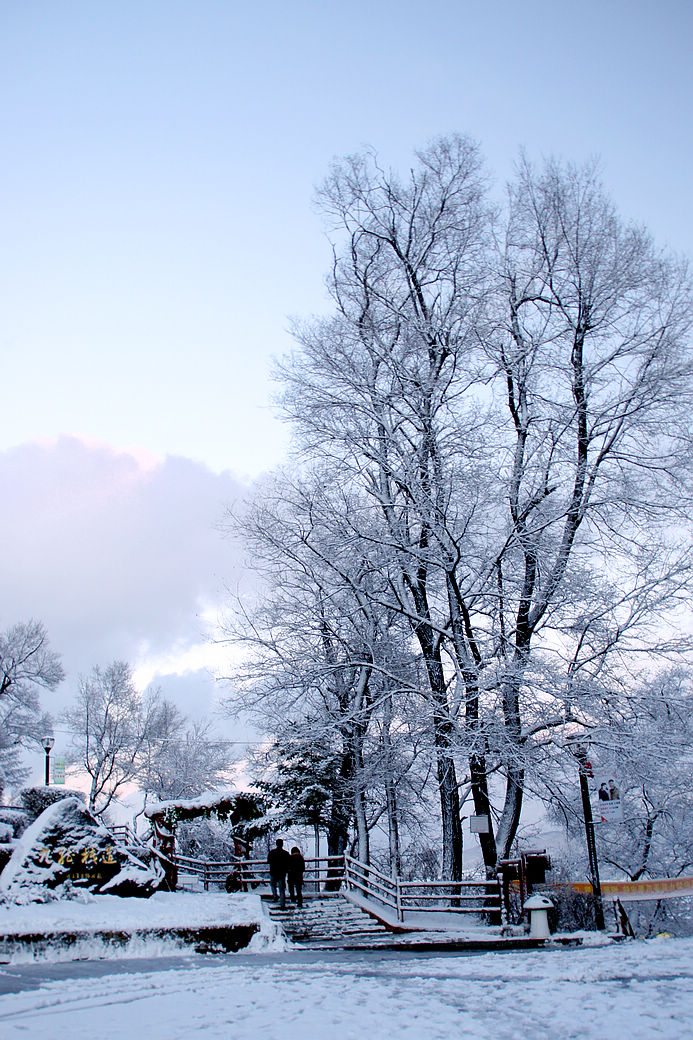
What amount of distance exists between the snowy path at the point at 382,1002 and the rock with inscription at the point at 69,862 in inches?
145

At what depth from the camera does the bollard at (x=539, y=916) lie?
49.1ft

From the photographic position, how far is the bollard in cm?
1496

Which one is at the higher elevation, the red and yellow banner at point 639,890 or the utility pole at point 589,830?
the utility pole at point 589,830

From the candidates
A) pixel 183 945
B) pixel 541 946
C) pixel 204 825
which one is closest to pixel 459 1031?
pixel 183 945

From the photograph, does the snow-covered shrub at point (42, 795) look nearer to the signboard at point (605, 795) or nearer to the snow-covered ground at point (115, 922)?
the snow-covered ground at point (115, 922)

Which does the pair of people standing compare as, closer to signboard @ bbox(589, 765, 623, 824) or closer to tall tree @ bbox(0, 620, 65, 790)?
signboard @ bbox(589, 765, 623, 824)

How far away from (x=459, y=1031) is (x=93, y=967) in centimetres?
616

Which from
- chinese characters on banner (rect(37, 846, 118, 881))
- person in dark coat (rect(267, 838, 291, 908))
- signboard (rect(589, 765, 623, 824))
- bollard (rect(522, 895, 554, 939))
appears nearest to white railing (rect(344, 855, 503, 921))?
bollard (rect(522, 895, 554, 939))

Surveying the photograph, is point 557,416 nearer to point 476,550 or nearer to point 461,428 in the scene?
point 461,428

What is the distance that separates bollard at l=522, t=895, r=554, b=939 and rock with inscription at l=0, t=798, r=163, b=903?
282 inches

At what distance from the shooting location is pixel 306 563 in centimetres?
2222

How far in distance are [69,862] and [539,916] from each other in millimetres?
8706

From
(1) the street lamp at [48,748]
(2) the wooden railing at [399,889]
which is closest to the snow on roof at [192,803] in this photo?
(2) the wooden railing at [399,889]

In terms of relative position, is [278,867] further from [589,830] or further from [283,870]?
[589,830]
